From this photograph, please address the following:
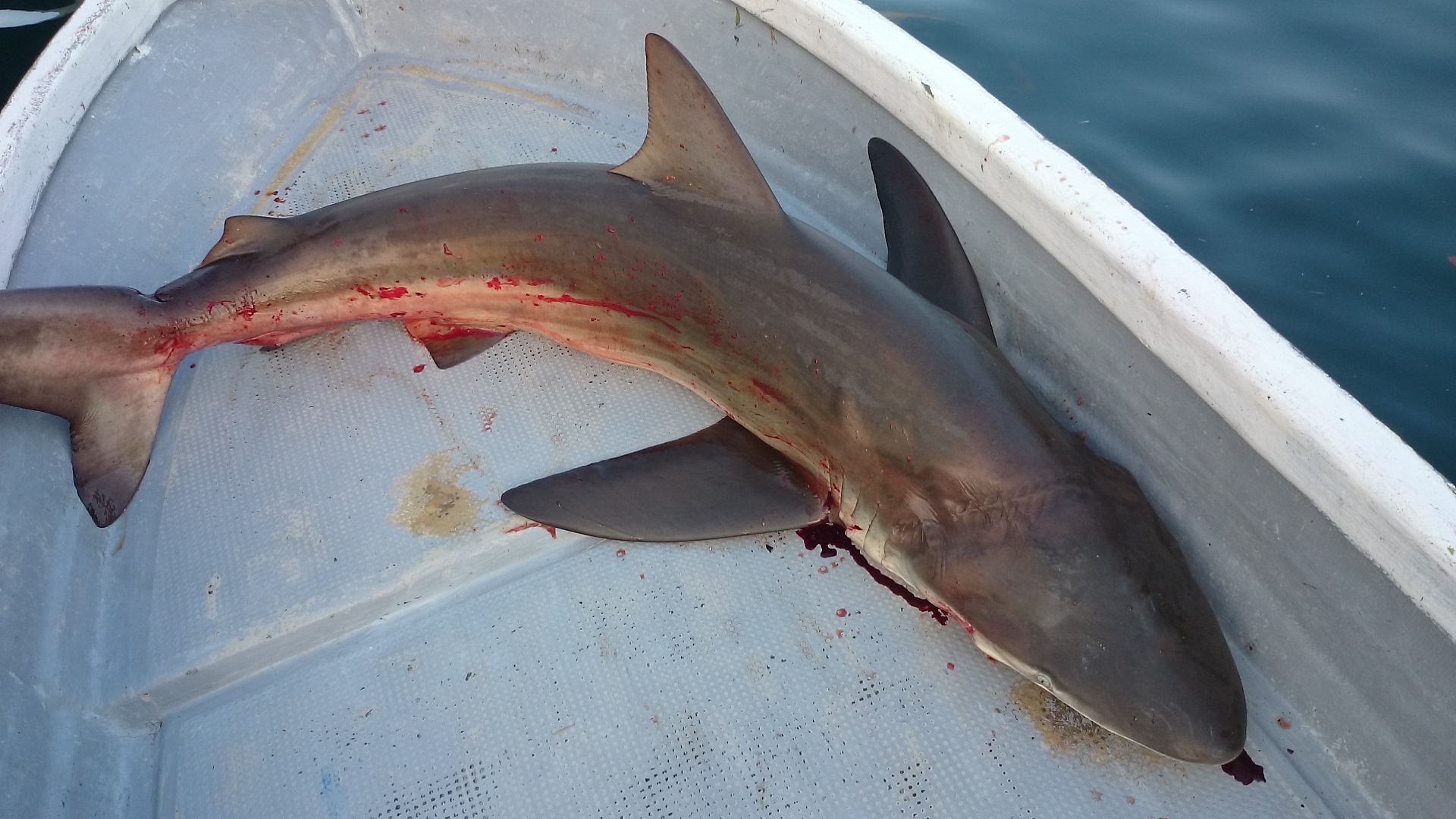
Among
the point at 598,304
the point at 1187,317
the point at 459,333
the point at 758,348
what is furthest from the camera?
the point at 459,333

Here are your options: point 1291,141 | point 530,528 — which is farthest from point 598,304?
point 1291,141

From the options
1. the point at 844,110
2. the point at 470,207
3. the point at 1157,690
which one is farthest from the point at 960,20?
the point at 1157,690

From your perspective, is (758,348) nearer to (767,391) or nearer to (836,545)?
(767,391)

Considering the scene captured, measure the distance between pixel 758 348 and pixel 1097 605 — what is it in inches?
43.0

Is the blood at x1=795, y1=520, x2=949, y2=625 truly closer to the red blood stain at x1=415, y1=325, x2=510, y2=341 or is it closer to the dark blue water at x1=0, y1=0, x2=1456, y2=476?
the red blood stain at x1=415, y1=325, x2=510, y2=341

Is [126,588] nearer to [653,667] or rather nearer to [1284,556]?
[653,667]

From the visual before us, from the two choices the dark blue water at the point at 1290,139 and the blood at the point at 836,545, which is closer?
the blood at the point at 836,545

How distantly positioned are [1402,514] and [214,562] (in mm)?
2956

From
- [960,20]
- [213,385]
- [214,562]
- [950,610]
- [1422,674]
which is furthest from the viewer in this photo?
[960,20]

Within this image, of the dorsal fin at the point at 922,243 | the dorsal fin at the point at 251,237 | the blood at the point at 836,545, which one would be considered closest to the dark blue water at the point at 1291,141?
the dorsal fin at the point at 922,243

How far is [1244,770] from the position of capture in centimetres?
215

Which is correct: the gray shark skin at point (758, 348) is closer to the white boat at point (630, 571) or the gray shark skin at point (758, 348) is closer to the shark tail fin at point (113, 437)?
the shark tail fin at point (113, 437)

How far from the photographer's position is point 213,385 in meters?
3.00

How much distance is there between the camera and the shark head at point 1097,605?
6.50ft
